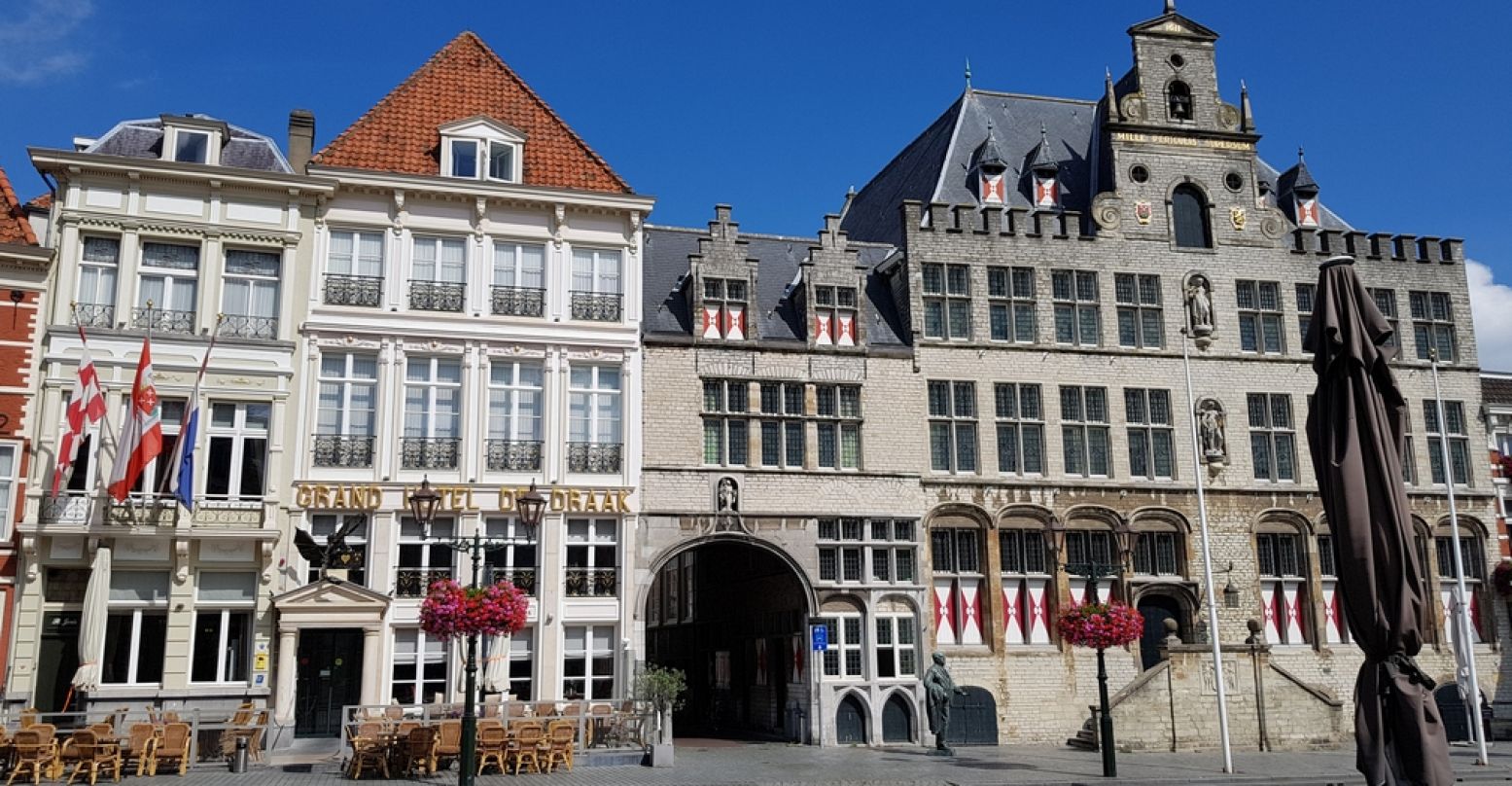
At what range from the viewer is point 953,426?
2933 centimetres

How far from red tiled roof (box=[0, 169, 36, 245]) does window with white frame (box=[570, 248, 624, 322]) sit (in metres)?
10.6

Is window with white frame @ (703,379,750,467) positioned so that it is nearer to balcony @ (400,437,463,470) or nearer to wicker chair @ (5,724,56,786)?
balcony @ (400,437,463,470)

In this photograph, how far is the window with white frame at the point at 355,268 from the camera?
25.9m

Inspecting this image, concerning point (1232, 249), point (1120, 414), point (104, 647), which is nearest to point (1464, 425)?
point (1232, 249)

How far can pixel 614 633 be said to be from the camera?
26.1 metres

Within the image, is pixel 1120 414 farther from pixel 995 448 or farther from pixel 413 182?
pixel 413 182

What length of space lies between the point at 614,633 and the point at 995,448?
9.90m

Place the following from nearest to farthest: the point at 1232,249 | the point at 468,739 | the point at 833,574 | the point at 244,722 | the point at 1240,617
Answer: the point at 468,739, the point at 244,722, the point at 833,574, the point at 1240,617, the point at 1232,249

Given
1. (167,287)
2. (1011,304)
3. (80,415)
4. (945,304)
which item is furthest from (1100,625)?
(167,287)

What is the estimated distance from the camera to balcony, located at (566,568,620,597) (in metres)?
26.0

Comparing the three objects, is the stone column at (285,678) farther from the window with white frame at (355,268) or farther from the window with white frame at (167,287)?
the window with white frame at (355,268)

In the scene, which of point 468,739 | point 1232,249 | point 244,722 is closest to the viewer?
point 468,739

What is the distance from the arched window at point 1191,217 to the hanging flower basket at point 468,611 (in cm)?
2068

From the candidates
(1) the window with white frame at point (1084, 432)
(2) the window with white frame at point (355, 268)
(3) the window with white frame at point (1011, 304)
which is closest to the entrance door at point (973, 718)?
(1) the window with white frame at point (1084, 432)
